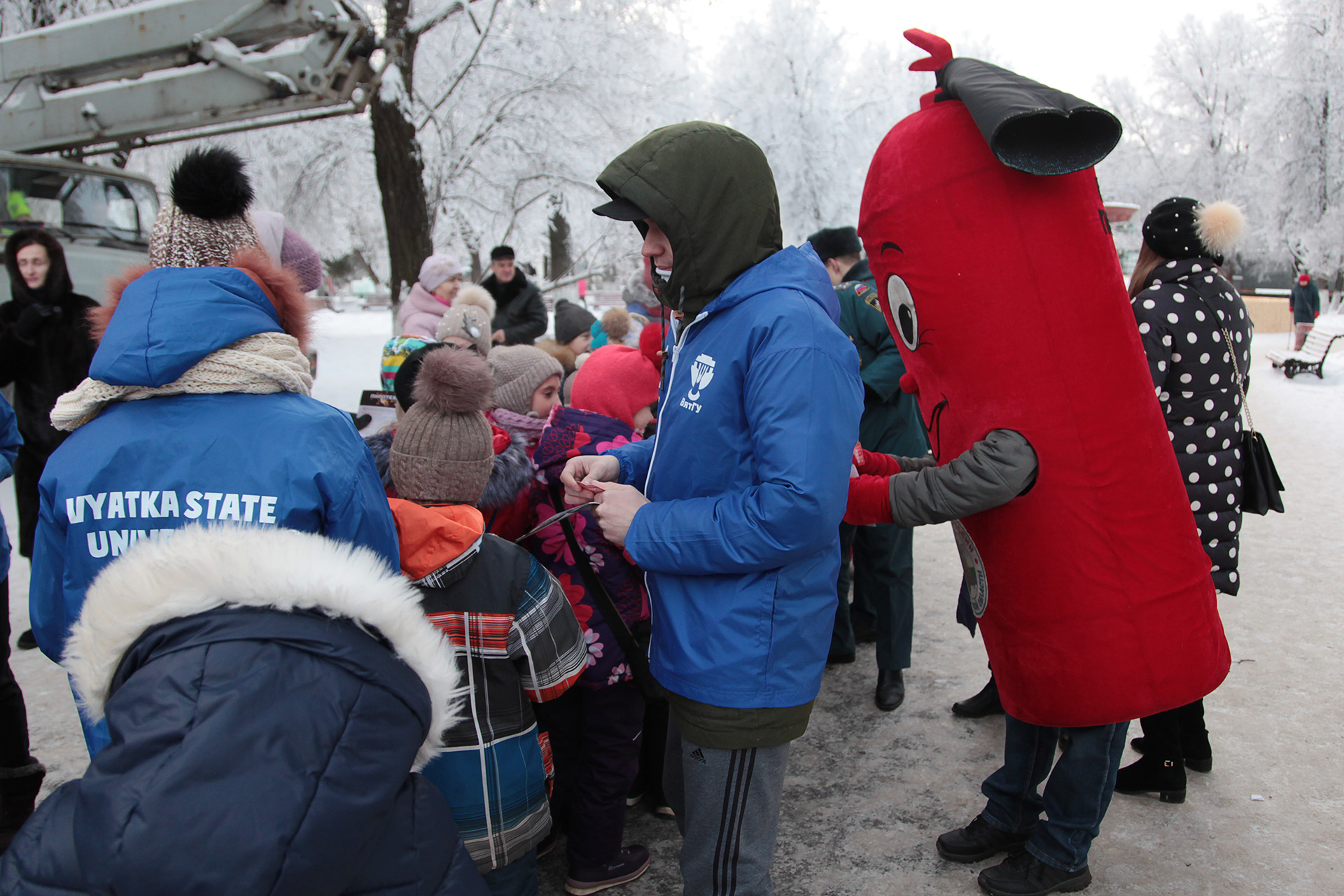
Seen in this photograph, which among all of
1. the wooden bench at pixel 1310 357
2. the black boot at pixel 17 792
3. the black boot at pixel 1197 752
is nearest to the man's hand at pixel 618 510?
the black boot at pixel 1197 752

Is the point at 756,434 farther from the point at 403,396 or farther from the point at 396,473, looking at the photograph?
the point at 403,396

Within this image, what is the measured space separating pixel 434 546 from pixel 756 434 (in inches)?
32.5

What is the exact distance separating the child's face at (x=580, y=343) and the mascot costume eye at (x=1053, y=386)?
150 inches

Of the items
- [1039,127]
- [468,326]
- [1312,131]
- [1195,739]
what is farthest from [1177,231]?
[1312,131]

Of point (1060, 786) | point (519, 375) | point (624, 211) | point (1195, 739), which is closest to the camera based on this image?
point (624, 211)

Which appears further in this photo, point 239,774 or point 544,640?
point 544,640

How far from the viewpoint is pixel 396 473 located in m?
2.13

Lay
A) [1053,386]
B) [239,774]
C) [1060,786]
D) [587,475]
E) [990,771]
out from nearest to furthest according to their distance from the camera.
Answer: [239,774]
[1053,386]
[587,475]
[1060,786]
[990,771]

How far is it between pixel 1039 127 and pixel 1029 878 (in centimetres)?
203

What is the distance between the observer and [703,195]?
1776 mm

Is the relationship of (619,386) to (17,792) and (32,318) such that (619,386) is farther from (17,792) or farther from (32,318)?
(32,318)

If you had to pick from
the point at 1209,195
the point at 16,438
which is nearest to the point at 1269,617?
the point at 16,438

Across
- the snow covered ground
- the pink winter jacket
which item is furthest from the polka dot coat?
the pink winter jacket

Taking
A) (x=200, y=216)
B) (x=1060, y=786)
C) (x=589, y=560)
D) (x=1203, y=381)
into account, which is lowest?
(x=1060, y=786)
